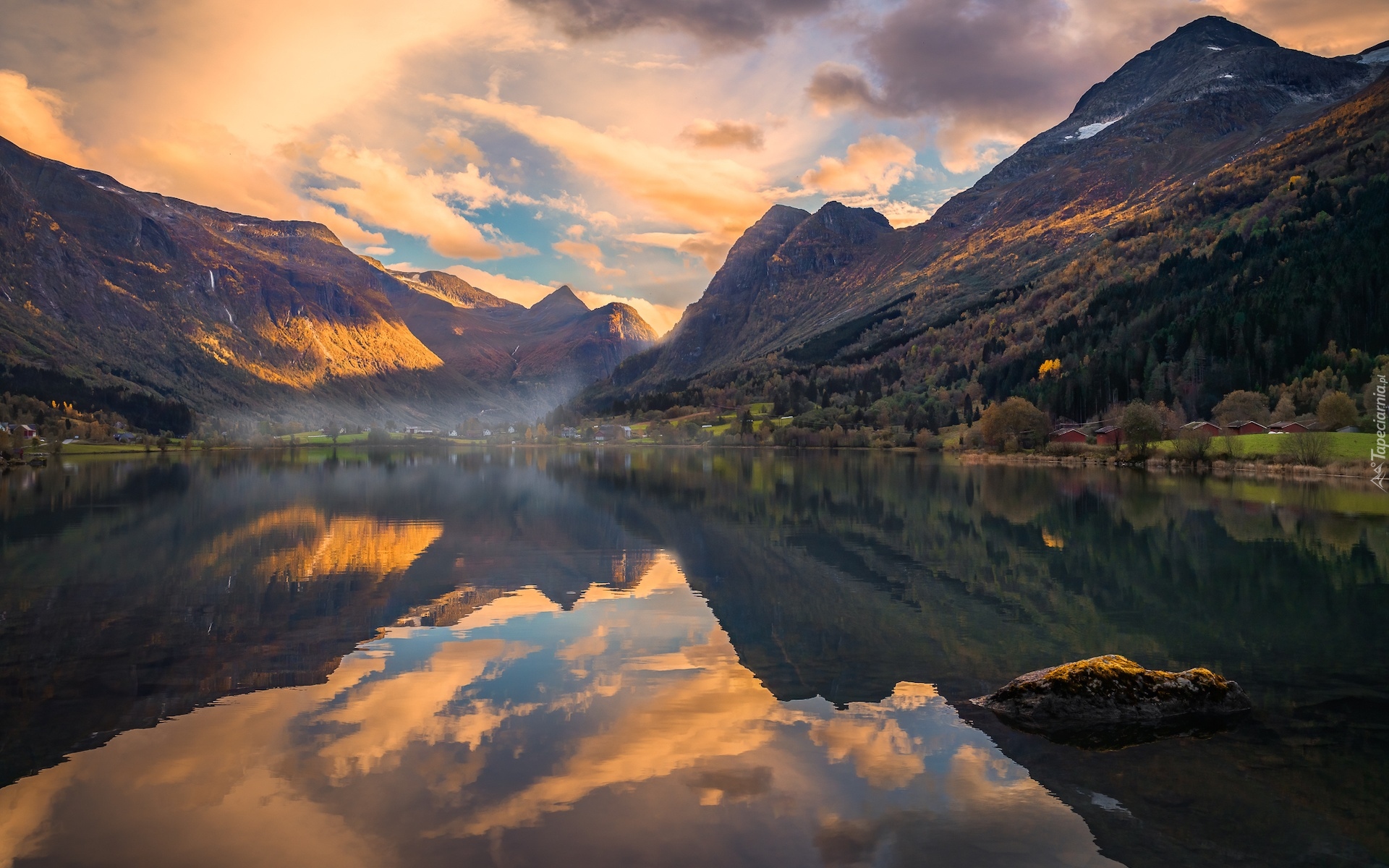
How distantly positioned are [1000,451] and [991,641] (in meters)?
131

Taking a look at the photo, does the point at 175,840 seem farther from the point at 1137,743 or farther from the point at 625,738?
the point at 1137,743

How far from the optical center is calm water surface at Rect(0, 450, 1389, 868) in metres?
10.4

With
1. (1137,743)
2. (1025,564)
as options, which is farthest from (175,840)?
(1025,564)

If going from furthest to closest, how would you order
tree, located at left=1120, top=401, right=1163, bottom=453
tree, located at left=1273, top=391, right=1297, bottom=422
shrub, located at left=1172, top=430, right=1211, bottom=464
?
Result: tree, located at left=1273, top=391, right=1297, bottom=422, tree, located at left=1120, top=401, right=1163, bottom=453, shrub, located at left=1172, top=430, right=1211, bottom=464

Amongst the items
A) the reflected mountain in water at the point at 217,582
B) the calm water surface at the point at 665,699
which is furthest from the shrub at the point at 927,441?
the calm water surface at the point at 665,699

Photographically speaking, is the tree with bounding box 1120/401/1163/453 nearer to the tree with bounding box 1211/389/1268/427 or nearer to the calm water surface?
the tree with bounding box 1211/389/1268/427

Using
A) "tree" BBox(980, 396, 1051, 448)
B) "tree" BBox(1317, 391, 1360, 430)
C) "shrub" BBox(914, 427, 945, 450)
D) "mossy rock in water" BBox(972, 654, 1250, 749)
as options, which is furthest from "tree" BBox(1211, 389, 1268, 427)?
"mossy rock in water" BBox(972, 654, 1250, 749)

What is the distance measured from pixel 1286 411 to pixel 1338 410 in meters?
18.6

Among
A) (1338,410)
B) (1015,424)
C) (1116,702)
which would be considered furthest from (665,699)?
(1015,424)

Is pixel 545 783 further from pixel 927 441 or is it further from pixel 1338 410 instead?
pixel 927 441

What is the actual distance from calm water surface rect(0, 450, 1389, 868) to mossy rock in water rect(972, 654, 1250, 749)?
64 cm

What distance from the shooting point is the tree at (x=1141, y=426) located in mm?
110000

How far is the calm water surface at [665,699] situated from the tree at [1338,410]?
7542cm

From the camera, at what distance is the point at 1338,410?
97125mm
